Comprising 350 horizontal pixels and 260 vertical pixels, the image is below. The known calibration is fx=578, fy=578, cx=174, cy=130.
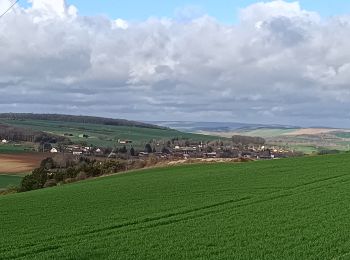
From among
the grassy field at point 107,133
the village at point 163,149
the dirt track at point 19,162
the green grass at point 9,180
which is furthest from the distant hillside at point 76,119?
the green grass at point 9,180

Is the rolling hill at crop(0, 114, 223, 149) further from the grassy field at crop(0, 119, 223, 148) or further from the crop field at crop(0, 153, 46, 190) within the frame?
A: the crop field at crop(0, 153, 46, 190)

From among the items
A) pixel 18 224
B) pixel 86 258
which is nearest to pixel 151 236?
pixel 86 258

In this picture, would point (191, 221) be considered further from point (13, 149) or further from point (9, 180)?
point (13, 149)

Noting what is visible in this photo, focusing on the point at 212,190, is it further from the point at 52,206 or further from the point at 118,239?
the point at 118,239

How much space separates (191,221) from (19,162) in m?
63.7

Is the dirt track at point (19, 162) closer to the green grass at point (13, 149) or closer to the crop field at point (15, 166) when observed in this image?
the crop field at point (15, 166)

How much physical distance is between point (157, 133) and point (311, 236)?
129045 mm

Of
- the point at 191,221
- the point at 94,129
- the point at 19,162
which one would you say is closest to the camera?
the point at 191,221

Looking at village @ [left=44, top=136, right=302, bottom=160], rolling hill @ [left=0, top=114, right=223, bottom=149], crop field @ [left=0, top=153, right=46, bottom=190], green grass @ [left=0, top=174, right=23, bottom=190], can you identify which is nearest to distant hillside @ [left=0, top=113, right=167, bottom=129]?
rolling hill @ [left=0, top=114, right=223, bottom=149]

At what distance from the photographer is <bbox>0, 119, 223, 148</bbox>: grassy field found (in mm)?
120125

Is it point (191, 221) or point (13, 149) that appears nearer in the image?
point (191, 221)

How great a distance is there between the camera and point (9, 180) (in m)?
68.6

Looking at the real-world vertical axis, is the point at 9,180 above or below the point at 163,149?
below

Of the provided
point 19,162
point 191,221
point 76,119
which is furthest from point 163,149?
point 191,221
